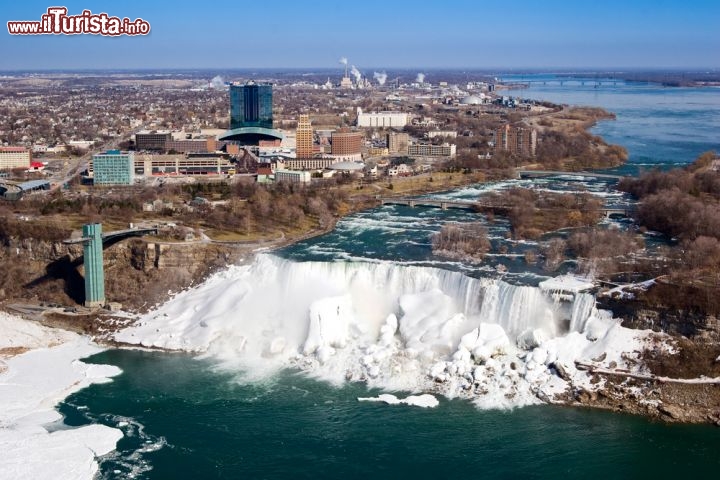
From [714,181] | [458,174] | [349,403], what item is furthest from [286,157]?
[349,403]

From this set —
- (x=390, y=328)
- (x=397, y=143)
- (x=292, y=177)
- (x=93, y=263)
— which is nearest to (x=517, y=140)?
(x=397, y=143)

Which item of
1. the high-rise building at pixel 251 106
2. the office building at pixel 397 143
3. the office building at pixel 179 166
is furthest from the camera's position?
the high-rise building at pixel 251 106

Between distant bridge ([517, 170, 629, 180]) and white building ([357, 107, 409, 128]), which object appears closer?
distant bridge ([517, 170, 629, 180])

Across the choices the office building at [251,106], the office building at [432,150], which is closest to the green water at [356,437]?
the office building at [432,150]

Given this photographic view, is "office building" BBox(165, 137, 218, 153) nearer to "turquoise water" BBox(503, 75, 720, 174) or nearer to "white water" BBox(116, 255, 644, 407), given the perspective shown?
"turquoise water" BBox(503, 75, 720, 174)

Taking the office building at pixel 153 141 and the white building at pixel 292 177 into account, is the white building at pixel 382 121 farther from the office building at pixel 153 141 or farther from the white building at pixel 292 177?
the white building at pixel 292 177

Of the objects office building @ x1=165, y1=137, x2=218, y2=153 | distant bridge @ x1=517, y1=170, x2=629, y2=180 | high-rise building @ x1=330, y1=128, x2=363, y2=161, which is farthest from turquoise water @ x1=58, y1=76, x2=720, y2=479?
office building @ x1=165, y1=137, x2=218, y2=153

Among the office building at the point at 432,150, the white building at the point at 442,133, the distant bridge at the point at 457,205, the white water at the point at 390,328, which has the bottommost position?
the white water at the point at 390,328
